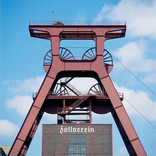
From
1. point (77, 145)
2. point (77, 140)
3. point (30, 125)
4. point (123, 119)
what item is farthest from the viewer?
point (30, 125)

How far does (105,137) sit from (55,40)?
13474mm

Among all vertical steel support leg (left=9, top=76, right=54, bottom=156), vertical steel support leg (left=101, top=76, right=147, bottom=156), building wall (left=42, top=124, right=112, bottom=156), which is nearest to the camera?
vertical steel support leg (left=101, top=76, right=147, bottom=156)

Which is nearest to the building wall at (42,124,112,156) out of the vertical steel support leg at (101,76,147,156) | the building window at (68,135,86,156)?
the building window at (68,135,86,156)

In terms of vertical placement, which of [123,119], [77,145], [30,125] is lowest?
[77,145]

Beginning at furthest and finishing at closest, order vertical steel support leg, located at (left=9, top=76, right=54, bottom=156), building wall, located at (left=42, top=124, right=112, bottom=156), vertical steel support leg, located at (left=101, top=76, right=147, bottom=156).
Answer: vertical steel support leg, located at (left=9, top=76, right=54, bottom=156) < building wall, located at (left=42, top=124, right=112, bottom=156) < vertical steel support leg, located at (left=101, top=76, right=147, bottom=156)

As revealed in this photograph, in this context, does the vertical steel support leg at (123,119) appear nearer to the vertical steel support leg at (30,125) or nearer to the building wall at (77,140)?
the building wall at (77,140)

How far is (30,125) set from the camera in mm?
45719

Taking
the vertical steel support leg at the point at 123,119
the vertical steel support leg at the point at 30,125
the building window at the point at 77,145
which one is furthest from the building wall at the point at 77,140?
the vertical steel support leg at the point at 30,125

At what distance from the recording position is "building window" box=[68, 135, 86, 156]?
44312 millimetres

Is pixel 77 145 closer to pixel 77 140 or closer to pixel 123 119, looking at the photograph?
pixel 77 140

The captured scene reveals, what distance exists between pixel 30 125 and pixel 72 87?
8622 millimetres

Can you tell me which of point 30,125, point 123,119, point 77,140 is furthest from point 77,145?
point 123,119

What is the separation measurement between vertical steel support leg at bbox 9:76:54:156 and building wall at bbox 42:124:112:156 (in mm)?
1999

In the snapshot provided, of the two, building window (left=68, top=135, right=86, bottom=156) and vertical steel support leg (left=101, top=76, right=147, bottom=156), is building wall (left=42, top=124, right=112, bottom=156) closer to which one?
building window (left=68, top=135, right=86, bottom=156)
